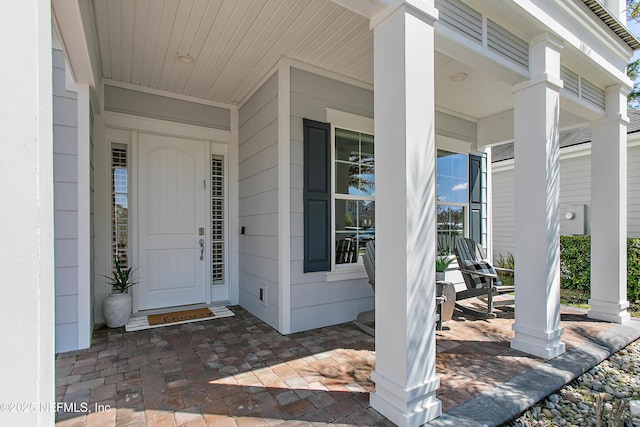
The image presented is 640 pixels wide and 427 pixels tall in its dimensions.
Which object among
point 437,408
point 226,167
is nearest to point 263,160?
point 226,167

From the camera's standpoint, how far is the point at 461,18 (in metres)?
2.39

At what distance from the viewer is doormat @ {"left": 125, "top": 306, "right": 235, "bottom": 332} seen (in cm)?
366

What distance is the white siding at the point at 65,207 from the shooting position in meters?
2.95

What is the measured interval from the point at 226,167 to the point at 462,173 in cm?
393

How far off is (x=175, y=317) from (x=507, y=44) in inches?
180

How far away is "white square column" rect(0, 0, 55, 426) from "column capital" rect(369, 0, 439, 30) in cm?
173

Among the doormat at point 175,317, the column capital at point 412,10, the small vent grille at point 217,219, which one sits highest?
the column capital at point 412,10

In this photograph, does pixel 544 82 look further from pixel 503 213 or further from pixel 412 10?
pixel 503 213

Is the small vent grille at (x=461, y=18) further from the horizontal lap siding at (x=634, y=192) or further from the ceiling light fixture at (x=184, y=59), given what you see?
the horizontal lap siding at (x=634, y=192)

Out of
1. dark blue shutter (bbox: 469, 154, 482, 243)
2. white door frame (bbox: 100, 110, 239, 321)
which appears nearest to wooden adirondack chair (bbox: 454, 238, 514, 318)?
dark blue shutter (bbox: 469, 154, 482, 243)

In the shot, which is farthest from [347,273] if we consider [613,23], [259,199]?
[613,23]

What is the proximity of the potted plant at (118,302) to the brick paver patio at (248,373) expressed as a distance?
0.13 m

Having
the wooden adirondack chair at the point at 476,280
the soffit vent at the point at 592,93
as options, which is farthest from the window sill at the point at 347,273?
the soffit vent at the point at 592,93

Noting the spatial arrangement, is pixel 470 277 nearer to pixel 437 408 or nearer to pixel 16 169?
pixel 437 408
